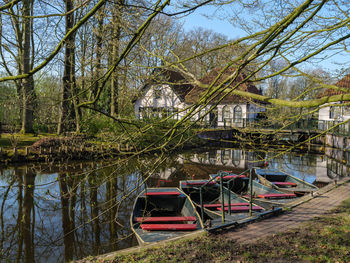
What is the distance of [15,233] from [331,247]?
6.98 m

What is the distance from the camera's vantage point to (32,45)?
21234mm

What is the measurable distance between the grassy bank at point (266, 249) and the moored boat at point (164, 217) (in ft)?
2.10

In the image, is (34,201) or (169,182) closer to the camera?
(34,201)

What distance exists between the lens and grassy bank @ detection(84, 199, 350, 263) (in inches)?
172

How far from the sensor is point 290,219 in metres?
6.24

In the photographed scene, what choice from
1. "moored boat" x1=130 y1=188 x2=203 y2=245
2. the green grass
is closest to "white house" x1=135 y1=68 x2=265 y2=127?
"moored boat" x1=130 y1=188 x2=203 y2=245

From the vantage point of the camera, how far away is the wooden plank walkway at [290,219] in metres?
5.30

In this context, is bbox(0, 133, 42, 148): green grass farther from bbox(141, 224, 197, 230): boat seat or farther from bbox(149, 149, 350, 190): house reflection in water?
bbox(141, 224, 197, 230): boat seat

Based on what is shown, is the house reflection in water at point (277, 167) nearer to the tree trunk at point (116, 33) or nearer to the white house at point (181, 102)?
the white house at point (181, 102)

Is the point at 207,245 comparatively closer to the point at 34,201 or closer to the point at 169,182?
the point at 34,201

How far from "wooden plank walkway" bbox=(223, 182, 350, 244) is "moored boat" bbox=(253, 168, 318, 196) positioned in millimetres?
1469

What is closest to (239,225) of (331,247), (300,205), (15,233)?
(331,247)

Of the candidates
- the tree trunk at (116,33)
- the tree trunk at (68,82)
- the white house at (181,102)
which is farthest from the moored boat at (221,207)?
the tree trunk at (116,33)

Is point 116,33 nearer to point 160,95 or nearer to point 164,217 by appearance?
point 164,217
